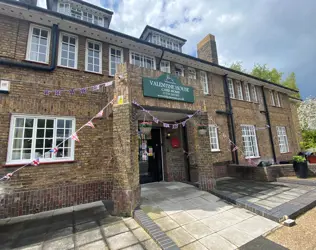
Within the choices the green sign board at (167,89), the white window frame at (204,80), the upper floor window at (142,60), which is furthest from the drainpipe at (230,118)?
the upper floor window at (142,60)

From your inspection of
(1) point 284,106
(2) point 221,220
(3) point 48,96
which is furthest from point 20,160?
(1) point 284,106

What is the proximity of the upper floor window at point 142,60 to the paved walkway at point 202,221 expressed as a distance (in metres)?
5.71

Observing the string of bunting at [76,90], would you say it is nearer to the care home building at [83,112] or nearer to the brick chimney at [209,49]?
the care home building at [83,112]

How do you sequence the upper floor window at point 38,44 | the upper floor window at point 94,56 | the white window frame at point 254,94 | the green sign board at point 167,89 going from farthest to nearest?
the white window frame at point 254,94
the upper floor window at point 94,56
the upper floor window at point 38,44
the green sign board at point 167,89

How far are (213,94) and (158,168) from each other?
18.0 feet

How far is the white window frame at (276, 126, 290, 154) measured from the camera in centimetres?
1166

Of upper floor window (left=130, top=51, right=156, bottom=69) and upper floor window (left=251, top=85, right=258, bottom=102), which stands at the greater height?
upper floor window (left=130, top=51, right=156, bottom=69)

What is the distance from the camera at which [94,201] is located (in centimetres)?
522

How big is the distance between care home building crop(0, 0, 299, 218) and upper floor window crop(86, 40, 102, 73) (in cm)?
Answer: 4

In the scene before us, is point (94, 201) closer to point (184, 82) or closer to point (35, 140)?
point (35, 140)

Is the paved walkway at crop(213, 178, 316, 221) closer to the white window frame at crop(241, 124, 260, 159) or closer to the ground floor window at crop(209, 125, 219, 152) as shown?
the ground floor window at crop(209, 125, 219, 152)

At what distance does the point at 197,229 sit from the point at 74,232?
8.87 ft

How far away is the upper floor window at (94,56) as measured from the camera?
6070mm

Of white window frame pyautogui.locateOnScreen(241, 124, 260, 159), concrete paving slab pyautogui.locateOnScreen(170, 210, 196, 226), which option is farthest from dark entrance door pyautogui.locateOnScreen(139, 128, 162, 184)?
white window frame pyautogui.locateOnScreen(241, 124, 260, 159)
